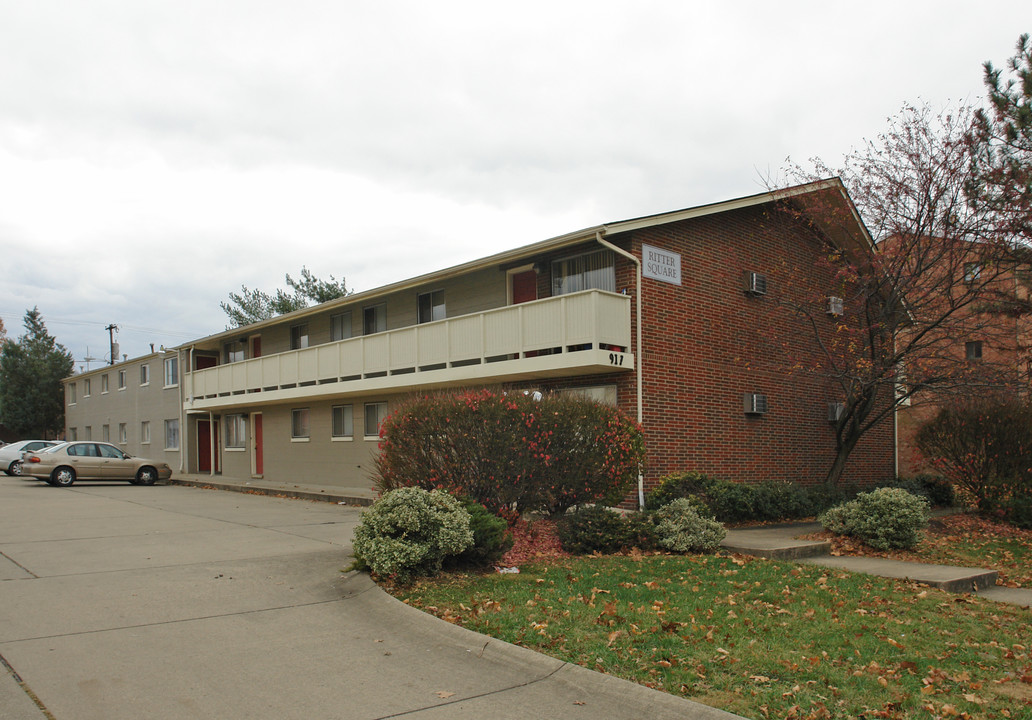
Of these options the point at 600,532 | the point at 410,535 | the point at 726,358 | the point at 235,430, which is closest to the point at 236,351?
the point at 235,430

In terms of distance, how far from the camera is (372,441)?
23.3 m

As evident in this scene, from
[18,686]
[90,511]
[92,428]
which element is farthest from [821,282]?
[92,428]

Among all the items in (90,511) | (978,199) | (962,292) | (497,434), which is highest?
(978,199)

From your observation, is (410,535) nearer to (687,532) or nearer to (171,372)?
(687,532)

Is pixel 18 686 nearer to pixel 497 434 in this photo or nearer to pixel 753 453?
pixel 497 434

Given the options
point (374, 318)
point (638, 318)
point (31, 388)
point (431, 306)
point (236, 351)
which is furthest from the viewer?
point (31, 388)

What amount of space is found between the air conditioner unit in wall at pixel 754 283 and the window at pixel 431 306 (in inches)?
313

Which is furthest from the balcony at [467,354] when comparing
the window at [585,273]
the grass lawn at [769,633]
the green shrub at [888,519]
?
the grass lawn at [769,633]

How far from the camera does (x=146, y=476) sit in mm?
27859

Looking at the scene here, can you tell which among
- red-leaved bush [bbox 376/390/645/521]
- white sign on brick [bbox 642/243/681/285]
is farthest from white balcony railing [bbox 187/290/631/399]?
red-leaved bush [bbox 376/390/645/521]

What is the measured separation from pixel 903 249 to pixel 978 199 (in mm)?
1434

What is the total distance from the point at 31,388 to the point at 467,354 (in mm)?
48549

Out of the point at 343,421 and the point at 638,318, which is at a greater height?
the point at 638,318

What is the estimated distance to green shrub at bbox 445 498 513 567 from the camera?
29.1 feet
